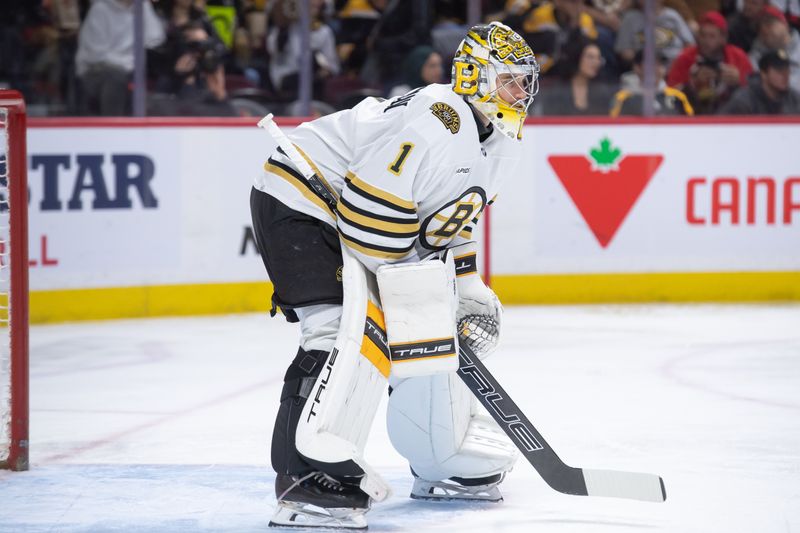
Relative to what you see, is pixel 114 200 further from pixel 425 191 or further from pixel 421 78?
pixel 425 191

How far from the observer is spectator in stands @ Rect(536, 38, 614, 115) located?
20.4 feet

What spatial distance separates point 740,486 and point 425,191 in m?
1.07

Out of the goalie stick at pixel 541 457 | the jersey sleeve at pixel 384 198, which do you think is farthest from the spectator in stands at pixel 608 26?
the jersey sleeve at pixel 384 198

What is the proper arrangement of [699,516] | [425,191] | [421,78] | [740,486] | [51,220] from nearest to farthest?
[425,191]
[699,516]
[740,486]
[51,220]
[421,78]

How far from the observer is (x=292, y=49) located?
6.00 metres

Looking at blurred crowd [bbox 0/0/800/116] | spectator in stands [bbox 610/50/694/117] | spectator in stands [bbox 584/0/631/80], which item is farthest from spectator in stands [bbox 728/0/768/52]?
spectator in stands [bbox 584/0/631/80]

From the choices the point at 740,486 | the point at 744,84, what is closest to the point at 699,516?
the point at 740,486

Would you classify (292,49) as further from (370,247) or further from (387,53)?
(370,247)

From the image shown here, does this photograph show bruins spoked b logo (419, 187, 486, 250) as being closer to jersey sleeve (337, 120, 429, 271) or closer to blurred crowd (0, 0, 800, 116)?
jersey sleeve (337, 120, 429, 271)

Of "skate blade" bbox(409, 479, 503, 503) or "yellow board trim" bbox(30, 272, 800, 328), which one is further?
"yellow board trim" bbox(30, 272, 800, 328)

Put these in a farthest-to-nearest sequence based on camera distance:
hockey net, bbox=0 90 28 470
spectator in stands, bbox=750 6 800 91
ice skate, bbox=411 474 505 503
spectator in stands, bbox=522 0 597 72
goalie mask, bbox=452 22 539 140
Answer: spectator in stands, bbox=750 6 800 91 < spectator in stands, bbox=522 0 597 72 < hockey net, bbox=0 90 28 470 < ice skate, bbox=411 474 505 503 < goalie mask, bbox=452 22 539 140

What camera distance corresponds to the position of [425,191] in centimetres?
260

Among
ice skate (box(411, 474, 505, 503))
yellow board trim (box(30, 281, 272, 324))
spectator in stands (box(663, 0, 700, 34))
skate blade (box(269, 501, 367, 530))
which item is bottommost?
yellow board trim (box(30, 281, 272, 324))

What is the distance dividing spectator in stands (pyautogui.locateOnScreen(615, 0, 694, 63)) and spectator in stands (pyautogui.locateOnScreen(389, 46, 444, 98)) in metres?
0.87
